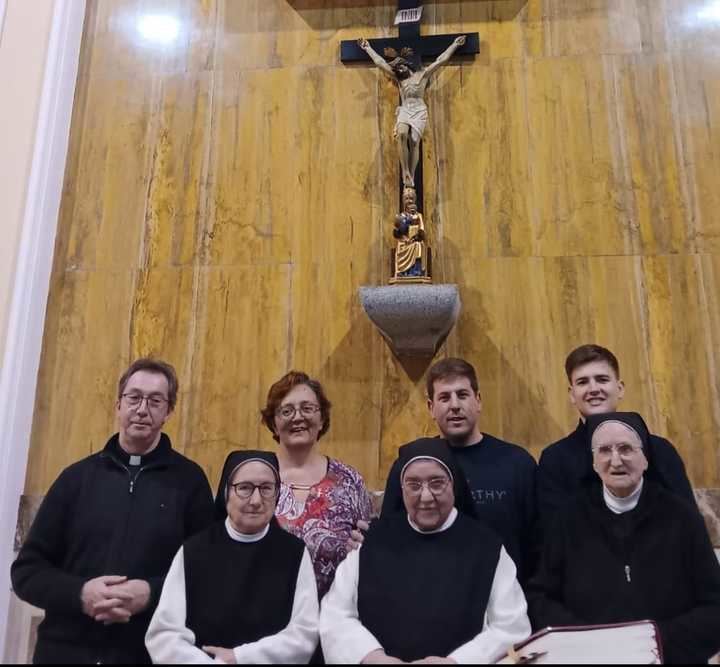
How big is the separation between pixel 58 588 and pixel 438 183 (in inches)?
127

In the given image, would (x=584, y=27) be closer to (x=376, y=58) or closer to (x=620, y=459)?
(x=376, y=58)

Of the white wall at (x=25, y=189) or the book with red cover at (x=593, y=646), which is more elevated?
the white wall at (x=25, y=189)

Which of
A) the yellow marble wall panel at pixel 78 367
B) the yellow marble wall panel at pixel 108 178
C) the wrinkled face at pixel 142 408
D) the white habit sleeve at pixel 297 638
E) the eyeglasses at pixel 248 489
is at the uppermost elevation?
the yellow marble wall panel at pixel 108 178

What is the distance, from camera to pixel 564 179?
4.84 meters

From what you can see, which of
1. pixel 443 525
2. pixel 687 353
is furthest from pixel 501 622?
pixel 687 353

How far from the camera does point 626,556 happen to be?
8.76 ft

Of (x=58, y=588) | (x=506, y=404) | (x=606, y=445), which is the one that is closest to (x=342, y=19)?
(x=506, y=404)

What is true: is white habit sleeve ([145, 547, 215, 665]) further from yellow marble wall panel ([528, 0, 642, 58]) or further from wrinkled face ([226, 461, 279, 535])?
yellow marble wall panel ([528, 0, 642, 58])

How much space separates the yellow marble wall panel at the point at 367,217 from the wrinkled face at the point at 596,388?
121 centimetres

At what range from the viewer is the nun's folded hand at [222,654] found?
96.5 inches

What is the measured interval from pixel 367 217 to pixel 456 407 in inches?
79.9

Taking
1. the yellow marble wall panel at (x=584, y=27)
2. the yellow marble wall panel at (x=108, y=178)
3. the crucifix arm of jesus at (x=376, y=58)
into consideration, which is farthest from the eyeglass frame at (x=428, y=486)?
the yellow marble wall panel at (x=584, y=27)

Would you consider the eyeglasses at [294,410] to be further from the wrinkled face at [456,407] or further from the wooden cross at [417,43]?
the wooden cross at [417,43]

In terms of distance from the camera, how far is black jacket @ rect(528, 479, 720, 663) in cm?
255
